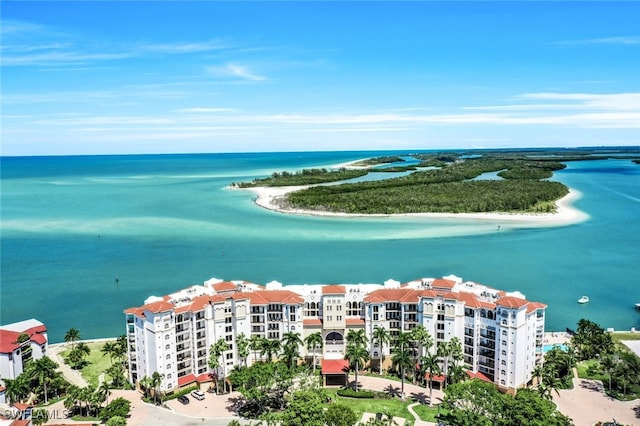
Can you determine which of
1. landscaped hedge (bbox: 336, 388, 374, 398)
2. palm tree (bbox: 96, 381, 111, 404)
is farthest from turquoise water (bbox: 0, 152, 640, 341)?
landscaped hedge (bbox: 336, 388, 374, 398)

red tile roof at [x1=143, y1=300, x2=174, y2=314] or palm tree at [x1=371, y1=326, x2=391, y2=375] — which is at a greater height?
red tile roof at [x1=143, y1=300, x2=174, y2=314]

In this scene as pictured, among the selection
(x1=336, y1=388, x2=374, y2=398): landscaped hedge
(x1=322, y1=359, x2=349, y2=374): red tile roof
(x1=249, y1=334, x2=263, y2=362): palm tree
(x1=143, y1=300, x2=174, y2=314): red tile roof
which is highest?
(x1=143, y1=300, x2=174, y2=314): red tile roof

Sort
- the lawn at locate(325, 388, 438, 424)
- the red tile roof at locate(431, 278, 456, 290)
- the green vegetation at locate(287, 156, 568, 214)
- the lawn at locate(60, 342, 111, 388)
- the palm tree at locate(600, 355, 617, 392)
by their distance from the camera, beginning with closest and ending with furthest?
the lawn at locate(325, 388, 438, 424), the palm tree at locate(600, 355, 617, 392), the red tile roof at locate(431, 278, 456, 290), the lawn at locate(60, 342, 111, 388), the green vegetation at locate(287, 156, 568, 214)

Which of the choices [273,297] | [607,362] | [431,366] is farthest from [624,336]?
[273,297]

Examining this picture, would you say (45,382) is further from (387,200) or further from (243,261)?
(387,200)

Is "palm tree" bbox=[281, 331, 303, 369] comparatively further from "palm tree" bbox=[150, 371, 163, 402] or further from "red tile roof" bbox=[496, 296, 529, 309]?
"red tile roof" bbox=[496, 296, 529, 309]

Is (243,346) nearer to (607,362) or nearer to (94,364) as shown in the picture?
(94,364)

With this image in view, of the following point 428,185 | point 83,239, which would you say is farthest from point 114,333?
point 428,185
